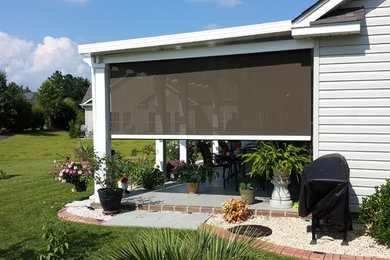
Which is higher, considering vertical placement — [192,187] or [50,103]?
[50,103]

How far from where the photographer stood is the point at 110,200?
671 centimetres

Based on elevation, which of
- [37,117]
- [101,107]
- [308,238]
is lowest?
[308,238]

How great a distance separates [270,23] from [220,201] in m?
3.50

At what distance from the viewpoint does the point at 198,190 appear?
8258 millimetres

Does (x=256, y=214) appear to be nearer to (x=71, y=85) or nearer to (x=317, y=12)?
(x=317, y=12)

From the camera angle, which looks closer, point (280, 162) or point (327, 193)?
point (327, 193)

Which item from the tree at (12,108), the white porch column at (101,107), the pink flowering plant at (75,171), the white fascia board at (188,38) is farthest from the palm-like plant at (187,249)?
the tree at (12,108)

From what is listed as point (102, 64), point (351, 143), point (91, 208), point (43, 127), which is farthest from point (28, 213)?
point (43, 127)

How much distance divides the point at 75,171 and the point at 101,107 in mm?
1407

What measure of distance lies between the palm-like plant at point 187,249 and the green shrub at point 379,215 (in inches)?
112

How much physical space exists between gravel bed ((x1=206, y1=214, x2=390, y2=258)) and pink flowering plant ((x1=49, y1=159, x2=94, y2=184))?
101 inches

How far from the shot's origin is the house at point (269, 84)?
569 centimetres

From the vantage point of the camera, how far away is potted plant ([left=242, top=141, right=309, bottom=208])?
6.21m

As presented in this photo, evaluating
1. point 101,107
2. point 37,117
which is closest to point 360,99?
point 101,107
